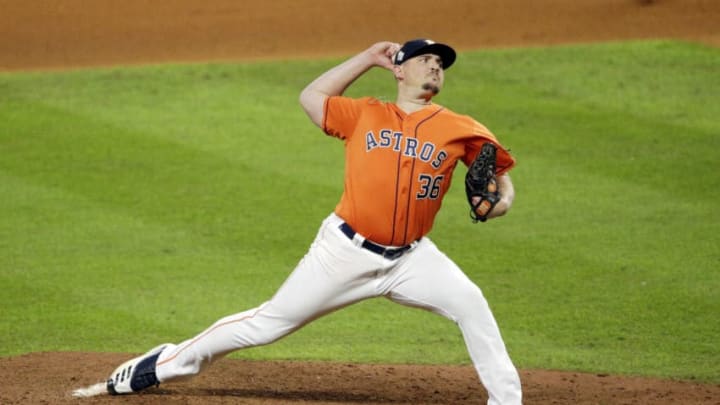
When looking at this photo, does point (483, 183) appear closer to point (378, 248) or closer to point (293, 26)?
point (378, 248)

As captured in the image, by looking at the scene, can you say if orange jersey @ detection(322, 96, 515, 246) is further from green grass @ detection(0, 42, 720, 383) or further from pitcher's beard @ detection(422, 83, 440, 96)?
green grass @ detection(0, 42, 720, 383)

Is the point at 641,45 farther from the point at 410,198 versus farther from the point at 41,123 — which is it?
the point at 410,198

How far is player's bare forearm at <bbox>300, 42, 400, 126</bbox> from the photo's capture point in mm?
6184

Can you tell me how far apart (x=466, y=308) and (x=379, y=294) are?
43 cm

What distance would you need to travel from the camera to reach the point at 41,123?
12859 millimetres

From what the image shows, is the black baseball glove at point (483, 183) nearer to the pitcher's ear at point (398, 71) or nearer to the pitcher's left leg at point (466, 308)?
the pitcher's left leg at point (466, 308)

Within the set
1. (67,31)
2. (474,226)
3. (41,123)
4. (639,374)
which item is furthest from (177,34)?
(639,374)

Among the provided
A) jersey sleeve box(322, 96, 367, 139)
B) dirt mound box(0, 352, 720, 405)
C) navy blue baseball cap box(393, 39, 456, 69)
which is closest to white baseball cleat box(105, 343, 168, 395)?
dirt mound box(0, 352, 720, 405)

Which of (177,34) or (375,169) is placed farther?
(177,34)

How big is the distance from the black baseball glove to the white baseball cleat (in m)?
1.81

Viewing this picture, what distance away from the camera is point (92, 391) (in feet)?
21.6

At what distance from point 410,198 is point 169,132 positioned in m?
6.92

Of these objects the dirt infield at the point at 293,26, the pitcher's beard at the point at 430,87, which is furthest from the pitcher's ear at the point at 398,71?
the dirt infield at the point at 293,26

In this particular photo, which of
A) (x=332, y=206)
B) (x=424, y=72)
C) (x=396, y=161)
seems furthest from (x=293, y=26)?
(x=396, y=161)
